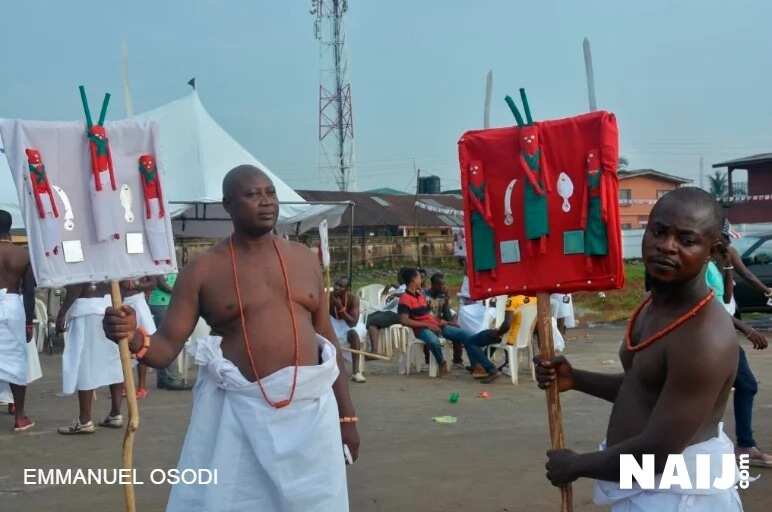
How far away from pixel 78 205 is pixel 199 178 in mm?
10119

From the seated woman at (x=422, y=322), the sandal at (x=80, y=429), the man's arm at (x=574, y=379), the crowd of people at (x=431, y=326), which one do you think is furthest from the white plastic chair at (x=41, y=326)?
the man's arm at (x=574, y=379)

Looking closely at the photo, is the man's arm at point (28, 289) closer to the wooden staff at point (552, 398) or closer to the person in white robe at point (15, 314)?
the person in white robe at point (15, 314)

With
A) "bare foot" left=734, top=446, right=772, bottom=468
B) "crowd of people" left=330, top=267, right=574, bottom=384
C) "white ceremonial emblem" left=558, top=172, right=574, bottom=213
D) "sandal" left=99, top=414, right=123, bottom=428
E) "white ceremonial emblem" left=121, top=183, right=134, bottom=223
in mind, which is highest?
"white ceremonial emblem" left=121, top=183, right=134, bottom=223

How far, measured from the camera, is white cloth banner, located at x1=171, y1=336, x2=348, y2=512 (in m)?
3.92

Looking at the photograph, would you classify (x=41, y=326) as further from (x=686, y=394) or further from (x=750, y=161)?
(x=750, y=161)

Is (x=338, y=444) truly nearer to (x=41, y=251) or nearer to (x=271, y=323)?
(x=271, y=323)

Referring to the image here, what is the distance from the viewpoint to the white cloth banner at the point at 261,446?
3.92 metres

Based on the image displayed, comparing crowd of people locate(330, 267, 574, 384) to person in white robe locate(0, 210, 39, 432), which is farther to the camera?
crowd of people locate(330, 267, 574, 384)

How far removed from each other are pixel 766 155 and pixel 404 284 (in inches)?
1177

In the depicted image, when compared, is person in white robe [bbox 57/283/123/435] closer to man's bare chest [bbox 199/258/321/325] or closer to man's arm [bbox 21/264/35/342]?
man's arm [bbox 21/264/35/342]

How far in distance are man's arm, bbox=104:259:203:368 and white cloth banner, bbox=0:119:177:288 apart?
43 centimetres

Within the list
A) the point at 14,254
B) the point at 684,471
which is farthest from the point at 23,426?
the point at 684,471

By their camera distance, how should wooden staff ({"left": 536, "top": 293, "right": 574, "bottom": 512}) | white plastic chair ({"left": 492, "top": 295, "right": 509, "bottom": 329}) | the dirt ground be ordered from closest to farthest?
wooden staff ({"left": 536, "top": 293, "right": 574, "bottom": 512}) → the dirt ground → white plastic chair ({"left": 492, "top": 295, "right": 509, "bottom": 329})

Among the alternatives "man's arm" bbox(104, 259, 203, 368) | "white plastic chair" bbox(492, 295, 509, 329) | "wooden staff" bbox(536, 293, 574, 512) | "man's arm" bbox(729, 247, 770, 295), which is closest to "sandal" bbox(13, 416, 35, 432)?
"man's arm" bbox(104, 259, 203, 368)
